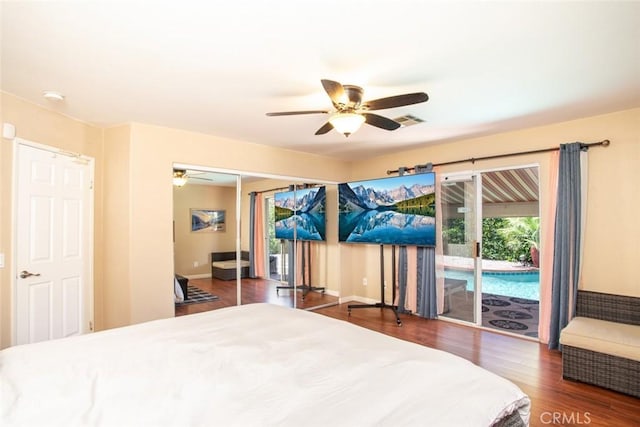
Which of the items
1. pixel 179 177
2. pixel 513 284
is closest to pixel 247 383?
pixel 179 177

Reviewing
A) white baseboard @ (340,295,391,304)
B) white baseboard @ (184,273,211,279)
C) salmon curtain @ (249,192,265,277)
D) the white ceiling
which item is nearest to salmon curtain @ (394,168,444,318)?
white baseboard @ (340,295,391,304)

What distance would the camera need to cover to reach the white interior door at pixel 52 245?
9.57 feet

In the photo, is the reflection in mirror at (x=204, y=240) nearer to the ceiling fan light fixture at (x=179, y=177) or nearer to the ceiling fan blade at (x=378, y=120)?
the ceiling fan light fixture at (x=179, y=177)

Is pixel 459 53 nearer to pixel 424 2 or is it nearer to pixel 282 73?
pixel 424 2

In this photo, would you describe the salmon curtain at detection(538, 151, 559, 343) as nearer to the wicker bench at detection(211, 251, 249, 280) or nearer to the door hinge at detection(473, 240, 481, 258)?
the door hinge at detection(473, 240, 481, 258)

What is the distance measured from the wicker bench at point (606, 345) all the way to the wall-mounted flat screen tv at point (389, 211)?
181 centimetres

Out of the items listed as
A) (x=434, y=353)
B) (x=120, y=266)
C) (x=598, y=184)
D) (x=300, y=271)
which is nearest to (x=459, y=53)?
(x=434, y=353)

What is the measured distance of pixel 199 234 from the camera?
431cm

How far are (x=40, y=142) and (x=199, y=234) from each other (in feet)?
6.25

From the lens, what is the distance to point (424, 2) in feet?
5.26

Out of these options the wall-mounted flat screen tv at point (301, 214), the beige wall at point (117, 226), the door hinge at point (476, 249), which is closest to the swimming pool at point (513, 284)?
the door hinge at point (476, 249)

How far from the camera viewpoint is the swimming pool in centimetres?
632

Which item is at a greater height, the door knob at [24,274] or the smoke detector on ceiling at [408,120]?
the smoke detector on ceiling at [408,120]

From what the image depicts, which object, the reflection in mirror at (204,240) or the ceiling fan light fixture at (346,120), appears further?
the reflection in mirror at (204,240)
